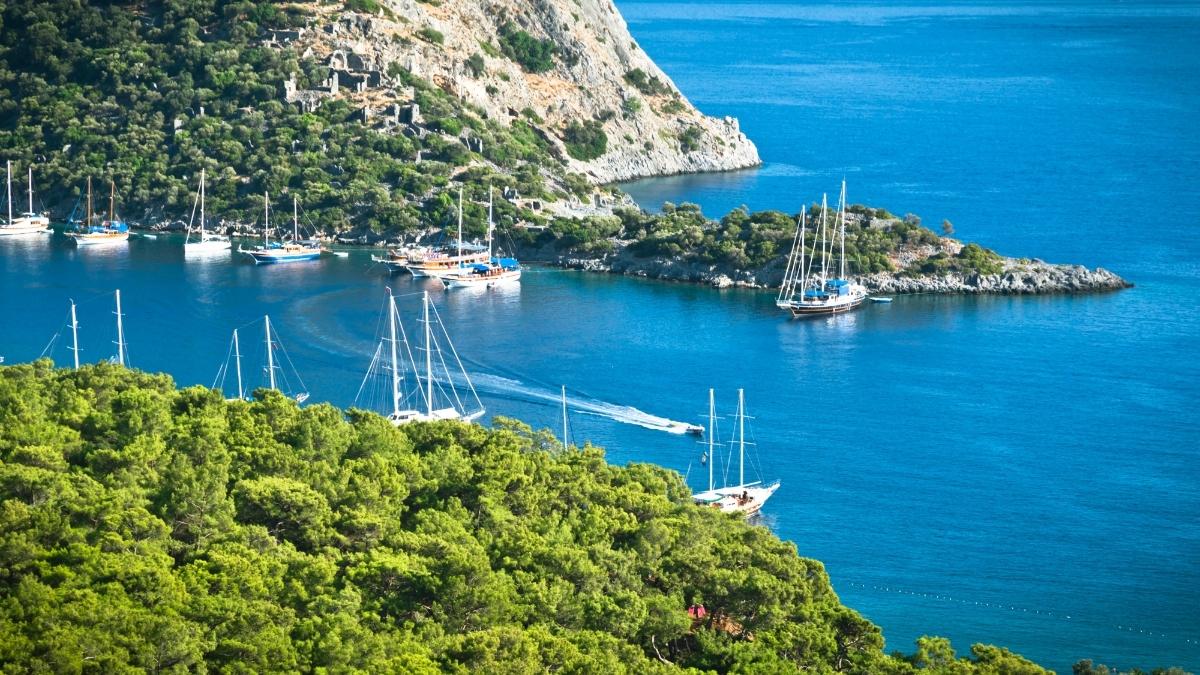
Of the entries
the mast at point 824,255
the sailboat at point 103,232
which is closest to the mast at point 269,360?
the mast at point 824,255

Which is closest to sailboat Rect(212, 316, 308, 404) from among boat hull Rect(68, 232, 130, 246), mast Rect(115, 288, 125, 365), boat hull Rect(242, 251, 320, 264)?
mast Rect(115, 288, 125, 365)

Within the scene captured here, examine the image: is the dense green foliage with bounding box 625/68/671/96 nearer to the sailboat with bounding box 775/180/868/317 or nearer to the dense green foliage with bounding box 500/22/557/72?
the dense green foliage with bounding box 500/22/557/72

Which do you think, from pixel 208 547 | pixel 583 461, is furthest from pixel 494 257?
pixel 208 547

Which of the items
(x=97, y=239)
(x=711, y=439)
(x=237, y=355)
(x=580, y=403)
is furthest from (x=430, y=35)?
(x=711, y=439)

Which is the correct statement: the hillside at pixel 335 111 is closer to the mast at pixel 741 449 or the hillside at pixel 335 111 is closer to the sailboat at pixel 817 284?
the sailboat at pixel 817 284

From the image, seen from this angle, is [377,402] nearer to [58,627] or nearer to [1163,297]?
[58,627]

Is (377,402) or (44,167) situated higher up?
(44,167)

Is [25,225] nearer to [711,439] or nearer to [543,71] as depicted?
[543,71]
